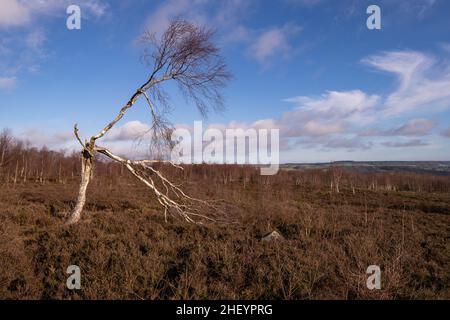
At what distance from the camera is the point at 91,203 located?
→ 16.4 m

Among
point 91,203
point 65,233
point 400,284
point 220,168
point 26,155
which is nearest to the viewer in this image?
point 400,284

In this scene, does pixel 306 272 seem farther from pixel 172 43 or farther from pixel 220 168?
pixel 220 168

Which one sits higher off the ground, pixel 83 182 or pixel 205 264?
pixel 83 182

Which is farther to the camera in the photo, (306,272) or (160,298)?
(306,272)

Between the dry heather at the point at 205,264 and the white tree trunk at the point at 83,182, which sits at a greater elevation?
the white tree trunk at the point at 83,182

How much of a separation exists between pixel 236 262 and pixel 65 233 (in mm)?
5838

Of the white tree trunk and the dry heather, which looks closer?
the dry heather

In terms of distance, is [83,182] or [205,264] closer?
[205,264]

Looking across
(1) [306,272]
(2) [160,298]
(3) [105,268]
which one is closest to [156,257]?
(3) [105,268]

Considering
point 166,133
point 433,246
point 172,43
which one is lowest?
point 433,246

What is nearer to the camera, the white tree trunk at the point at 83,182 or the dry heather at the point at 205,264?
the dry heather at the point at 205,264

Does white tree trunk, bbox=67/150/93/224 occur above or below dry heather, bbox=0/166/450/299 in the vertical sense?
above
